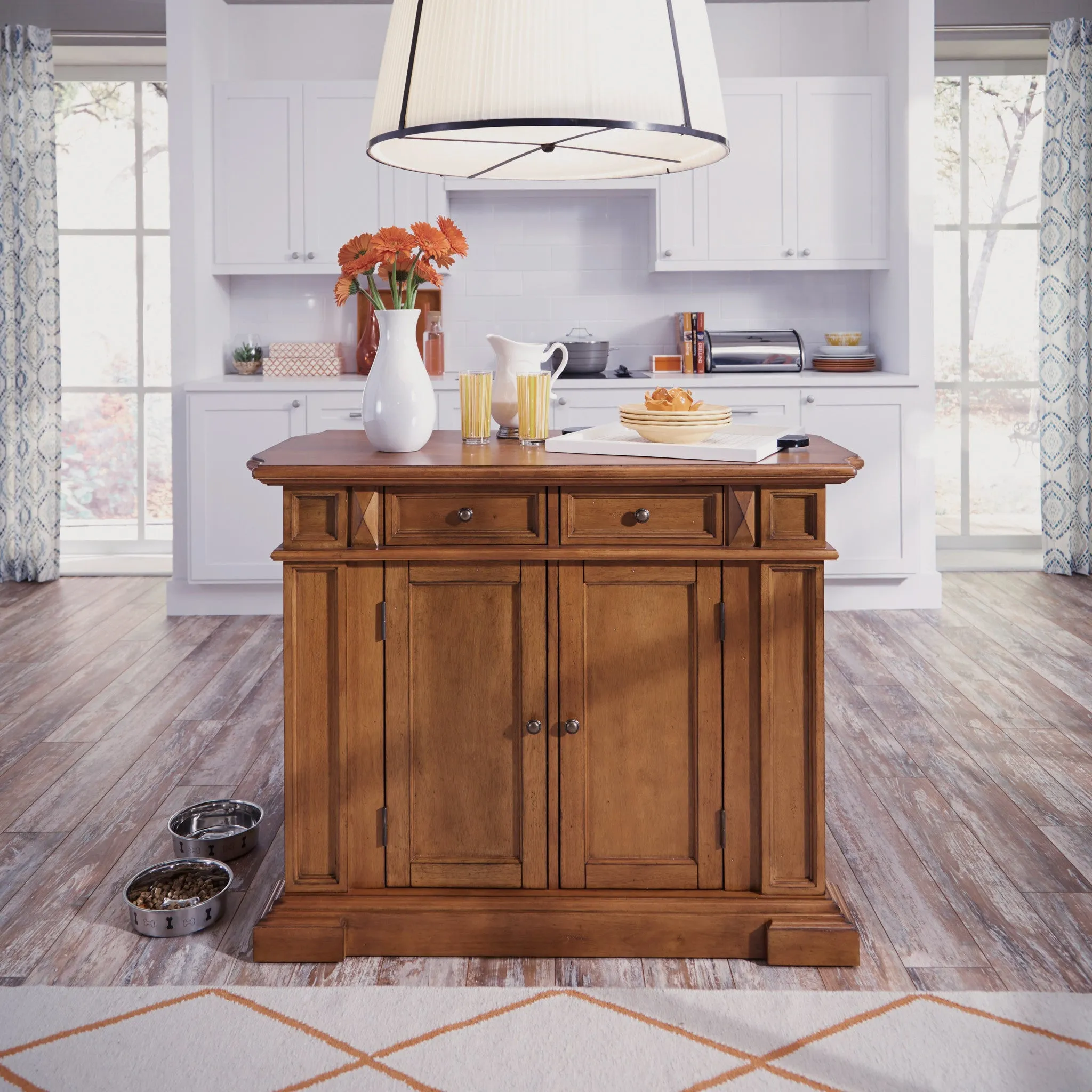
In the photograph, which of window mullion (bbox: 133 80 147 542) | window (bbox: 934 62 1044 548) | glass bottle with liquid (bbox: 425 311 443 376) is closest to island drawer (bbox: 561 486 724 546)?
glass bottle with liquid (bbox: 425 311 443 376)

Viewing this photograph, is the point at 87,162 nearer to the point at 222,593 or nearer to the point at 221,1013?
the point at 222,593

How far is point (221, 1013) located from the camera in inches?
80.1

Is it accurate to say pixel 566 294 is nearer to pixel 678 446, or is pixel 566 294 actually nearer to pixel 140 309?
pixel 140 309

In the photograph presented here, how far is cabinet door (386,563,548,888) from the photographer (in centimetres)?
222

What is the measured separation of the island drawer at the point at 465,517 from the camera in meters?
2.18

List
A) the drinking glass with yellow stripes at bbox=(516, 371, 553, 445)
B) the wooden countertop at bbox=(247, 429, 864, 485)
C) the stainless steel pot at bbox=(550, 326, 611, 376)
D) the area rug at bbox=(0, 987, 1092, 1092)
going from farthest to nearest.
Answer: the stainless steel pot at bbox=(550, 326, 611, 376), the drinking glass with yellow stripes at bbox=(516, 371, 553, 445), the wooden countertop at bbox=(247, 429, 864, 485), the area rug at bbox=(0, 987, 1092, 1092)

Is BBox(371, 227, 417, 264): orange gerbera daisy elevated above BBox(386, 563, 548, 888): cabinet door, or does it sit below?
above

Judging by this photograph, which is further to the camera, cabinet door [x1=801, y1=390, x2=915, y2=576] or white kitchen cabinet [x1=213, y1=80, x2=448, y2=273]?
white kitchen cabinet [x1=213, y1=80, x2=448, y2=273]

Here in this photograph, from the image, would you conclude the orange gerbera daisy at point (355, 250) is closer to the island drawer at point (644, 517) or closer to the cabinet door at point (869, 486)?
the island drawer at point (644, 517)

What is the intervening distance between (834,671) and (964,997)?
2.18 meters

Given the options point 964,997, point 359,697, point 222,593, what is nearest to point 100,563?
point 222,593

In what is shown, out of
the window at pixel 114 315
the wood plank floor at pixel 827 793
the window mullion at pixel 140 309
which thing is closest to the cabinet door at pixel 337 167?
the window at pixel 114 315

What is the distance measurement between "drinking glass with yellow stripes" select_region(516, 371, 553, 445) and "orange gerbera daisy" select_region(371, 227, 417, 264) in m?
0.34

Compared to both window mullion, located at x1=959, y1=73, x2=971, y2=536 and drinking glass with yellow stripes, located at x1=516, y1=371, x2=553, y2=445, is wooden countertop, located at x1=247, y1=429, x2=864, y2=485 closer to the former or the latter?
drinking glass with yellow stripes, located at x1=516, y1=371, x2=553, y2=445
